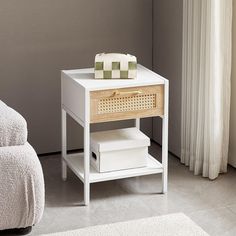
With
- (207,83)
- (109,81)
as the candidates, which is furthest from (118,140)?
(207,83)

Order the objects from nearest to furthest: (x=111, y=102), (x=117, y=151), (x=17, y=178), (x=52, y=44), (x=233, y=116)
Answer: (x=17, y=178), (x=111, y=102), (x=117, y=151), (x=233, y=116), (x=52, y=44)

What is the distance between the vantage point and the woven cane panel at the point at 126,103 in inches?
135

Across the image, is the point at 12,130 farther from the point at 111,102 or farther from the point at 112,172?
the point at 112,172

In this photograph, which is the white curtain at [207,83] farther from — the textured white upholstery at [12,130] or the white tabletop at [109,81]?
the textured white upholstery at [12,130]

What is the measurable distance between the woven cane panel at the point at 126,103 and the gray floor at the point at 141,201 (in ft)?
1.47

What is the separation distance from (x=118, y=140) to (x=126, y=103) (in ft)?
0.70

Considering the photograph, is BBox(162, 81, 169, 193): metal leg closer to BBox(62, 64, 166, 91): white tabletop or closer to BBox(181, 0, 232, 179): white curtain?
BBox(62, 64, 166, 91): white tabletop

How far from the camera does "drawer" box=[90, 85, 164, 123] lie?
3.41 metres

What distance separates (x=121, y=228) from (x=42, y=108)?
1100 millimetres

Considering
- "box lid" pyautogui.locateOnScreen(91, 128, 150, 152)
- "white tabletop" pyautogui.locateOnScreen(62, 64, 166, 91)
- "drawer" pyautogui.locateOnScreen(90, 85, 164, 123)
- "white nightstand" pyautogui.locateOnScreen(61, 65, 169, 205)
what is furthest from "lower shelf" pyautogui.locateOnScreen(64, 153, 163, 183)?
"white tabletop" pyautogui.locateOnScreen(62, 64, 166, 91)

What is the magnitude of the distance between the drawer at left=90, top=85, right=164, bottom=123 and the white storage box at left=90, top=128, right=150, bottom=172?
15 cm

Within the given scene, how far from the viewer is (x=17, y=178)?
3078 millimetres

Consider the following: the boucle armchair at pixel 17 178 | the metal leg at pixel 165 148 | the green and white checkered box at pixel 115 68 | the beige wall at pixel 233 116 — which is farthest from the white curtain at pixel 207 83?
the boucle armchair at pixel 17 178

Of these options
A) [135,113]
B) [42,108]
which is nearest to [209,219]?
[135,113]
